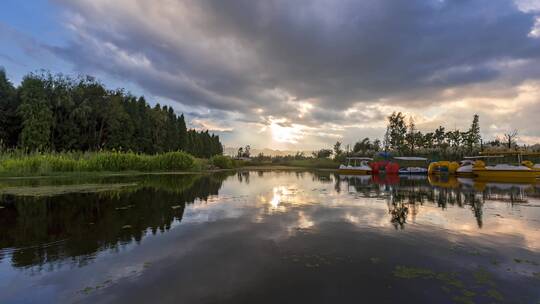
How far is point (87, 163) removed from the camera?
23953 millimetres

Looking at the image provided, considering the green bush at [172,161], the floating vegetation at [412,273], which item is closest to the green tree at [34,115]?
the green bush at [172,161]

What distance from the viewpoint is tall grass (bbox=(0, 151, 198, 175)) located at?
804 inches

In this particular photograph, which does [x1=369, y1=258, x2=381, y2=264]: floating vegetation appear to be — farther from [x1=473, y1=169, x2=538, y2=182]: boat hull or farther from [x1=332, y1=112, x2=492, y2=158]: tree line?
[x1=332, y1=112, x2=492, y2=158]: tree line

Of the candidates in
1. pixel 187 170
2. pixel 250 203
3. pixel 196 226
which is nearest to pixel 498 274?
pixel 196 226

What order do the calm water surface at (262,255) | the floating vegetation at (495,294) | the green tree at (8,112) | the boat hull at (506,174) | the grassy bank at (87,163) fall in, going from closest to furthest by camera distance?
the floating vegetation at (495,294) → the calm water surface at (262,255) → the grassy bank at (87,163) → the boat hull at (506,174) → the green tree at (8,112)

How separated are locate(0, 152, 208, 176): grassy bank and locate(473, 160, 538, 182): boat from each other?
111 ft

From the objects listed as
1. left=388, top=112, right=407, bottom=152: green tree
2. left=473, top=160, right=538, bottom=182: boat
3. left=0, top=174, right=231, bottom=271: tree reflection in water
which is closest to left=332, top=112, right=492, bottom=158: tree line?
left=388, top=112, right=407, bottom=152: green tree

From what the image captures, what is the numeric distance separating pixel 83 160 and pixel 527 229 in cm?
2895

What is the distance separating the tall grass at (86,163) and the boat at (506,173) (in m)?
33.9

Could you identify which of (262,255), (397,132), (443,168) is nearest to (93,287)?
(262,255)

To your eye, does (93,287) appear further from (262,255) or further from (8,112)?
(8,112)

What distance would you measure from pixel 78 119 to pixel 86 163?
74.8 ft

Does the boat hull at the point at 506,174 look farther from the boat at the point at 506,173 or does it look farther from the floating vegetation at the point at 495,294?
the floating vegetation at the point at 495,294

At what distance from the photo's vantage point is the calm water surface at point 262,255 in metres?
3.81
